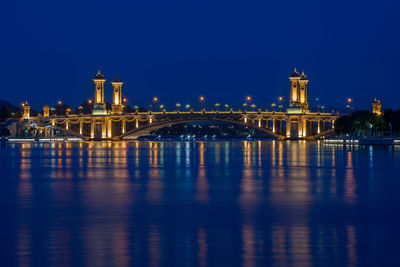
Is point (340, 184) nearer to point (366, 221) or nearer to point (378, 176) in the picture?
point (378, 176)

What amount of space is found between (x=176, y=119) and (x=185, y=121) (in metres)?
2.36

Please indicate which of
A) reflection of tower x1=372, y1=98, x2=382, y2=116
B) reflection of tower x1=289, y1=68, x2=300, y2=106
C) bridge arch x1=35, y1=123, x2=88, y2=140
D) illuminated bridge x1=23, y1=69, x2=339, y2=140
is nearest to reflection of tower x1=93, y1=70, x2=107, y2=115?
illuminated bridge x1=23, y1=69, x2=339, y2=140

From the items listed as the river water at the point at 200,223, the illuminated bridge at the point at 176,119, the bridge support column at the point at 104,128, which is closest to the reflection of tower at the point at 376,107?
the illuminated bridge at the point at 176,119

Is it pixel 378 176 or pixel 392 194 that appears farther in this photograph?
pixel 378 176

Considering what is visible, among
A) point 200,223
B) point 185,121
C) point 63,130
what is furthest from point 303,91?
point 200,223

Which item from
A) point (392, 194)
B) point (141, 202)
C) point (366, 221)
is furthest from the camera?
point (392, 194)

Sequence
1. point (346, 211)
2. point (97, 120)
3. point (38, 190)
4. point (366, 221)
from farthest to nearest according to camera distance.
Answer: point (97, 120)
point (38, 190)
point (346, 211)
point (366, 221)

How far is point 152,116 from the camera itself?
149 m

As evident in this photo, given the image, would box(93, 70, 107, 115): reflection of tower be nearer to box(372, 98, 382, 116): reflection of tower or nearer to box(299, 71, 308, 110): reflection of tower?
box(299, 71, 308, 110): reflection of tower

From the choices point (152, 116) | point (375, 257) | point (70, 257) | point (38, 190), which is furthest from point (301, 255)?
point (152, 116)

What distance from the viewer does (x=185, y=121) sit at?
147 metres

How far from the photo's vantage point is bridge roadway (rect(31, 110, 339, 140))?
145750 millimetres

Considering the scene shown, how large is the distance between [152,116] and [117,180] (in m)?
117

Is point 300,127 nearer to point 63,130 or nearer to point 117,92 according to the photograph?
point 117,92
